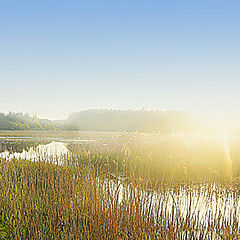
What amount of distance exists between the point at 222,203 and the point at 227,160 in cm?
596

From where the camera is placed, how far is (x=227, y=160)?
40.0 feet

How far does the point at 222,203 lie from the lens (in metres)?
6.76

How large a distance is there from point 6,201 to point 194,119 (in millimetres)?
51821

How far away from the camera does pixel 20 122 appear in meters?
56.3

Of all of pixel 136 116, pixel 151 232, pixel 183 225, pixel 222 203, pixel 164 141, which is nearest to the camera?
pixel 151 232

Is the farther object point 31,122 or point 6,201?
point 31,122

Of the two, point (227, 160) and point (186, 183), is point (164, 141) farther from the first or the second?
point (186, 183)

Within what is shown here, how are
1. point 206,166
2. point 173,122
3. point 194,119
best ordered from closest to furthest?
1. point 206,166
2. point 194,119
3. point 173,122

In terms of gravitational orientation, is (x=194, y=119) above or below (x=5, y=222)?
above

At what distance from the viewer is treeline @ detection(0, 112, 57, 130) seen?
Answer: 182ft

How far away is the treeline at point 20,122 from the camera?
5547cm

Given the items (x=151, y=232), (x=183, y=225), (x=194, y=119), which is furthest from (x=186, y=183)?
(x=194, y=119)

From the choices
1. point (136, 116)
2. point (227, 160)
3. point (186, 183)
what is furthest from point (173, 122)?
point (186, 183)

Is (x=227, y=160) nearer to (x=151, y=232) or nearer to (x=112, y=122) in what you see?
(x=151, y=232)
